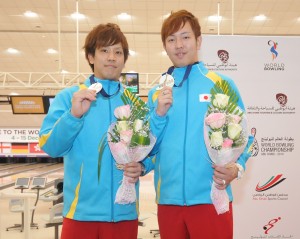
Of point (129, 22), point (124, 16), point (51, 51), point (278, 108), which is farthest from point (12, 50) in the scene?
point (278, 108)

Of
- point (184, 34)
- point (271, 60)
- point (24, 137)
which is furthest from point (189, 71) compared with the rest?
point (24, 137)

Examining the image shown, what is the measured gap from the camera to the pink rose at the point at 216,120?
2.08m

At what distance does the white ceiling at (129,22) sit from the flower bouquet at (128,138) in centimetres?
771

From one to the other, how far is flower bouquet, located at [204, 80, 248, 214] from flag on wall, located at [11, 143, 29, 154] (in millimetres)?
20118

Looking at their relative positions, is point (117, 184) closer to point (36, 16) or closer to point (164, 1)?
point (164, 1)

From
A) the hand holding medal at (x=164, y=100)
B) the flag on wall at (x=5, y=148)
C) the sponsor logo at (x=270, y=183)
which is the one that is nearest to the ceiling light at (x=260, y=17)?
the sponsor logo at (x=270, y=183)

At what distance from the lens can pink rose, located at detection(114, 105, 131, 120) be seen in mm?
2231

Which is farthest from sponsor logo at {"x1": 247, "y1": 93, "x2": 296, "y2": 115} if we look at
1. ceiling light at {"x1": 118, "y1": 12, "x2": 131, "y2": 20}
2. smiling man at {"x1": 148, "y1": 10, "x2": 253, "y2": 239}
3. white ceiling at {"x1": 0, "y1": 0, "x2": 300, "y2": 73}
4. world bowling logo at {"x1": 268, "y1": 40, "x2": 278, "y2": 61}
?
ceiling light at {"x1": 118, "y1": 12, "x2": 131, "y2": 20}

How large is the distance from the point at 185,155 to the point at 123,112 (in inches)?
16.8

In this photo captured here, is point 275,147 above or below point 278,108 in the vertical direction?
below

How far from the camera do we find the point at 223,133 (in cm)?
212

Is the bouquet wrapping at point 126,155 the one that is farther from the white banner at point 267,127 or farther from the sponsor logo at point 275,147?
the sponsor logo at point 275,147

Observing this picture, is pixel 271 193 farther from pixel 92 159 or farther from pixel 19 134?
pixel 19 134

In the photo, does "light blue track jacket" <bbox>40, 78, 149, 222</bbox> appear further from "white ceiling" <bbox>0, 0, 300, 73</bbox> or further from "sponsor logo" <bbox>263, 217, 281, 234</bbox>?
"white ceiling" <bbox>0, 0, 300, 73</bbox>
